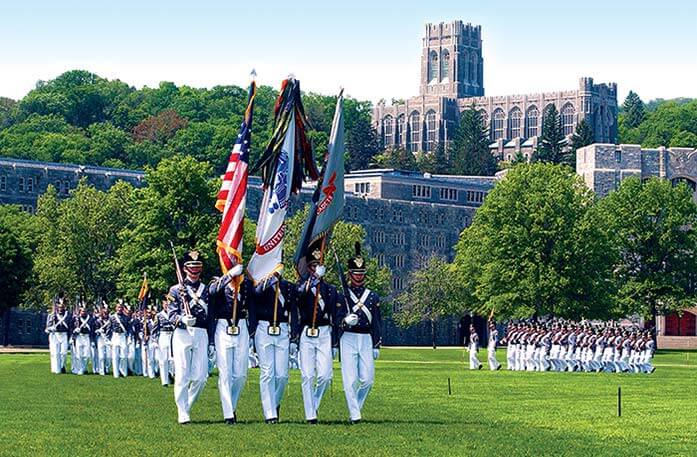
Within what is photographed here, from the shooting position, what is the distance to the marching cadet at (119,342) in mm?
48812

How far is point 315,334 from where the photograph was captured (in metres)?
28.1

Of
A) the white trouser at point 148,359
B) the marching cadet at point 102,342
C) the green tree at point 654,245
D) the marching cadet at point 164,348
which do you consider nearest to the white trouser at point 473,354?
the white trouser at point 148,359

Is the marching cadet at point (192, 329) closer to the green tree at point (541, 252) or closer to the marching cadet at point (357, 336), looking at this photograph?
the marching cadet at point (357, 336)

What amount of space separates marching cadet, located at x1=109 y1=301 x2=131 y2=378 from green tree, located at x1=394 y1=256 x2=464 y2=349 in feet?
258

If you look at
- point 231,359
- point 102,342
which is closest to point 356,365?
point 231,359

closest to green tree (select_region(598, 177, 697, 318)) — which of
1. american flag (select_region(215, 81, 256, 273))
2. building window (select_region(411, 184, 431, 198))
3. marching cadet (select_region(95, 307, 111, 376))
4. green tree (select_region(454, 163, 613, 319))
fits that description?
green tree (select_region(454, 163, 613, 319))

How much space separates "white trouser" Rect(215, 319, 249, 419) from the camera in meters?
27.5

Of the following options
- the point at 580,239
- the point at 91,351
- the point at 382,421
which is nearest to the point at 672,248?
the point at 580,239

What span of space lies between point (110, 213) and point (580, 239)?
28.3 m

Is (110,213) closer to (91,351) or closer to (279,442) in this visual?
(91,351)

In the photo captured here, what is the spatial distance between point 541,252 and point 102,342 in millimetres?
48789

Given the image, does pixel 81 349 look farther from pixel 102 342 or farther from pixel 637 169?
pixel 637 169

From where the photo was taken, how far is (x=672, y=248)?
109438mm

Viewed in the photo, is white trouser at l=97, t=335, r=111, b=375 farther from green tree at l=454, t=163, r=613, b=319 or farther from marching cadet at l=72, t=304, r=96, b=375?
green tree at l=454, t=163, r=613, b=319
